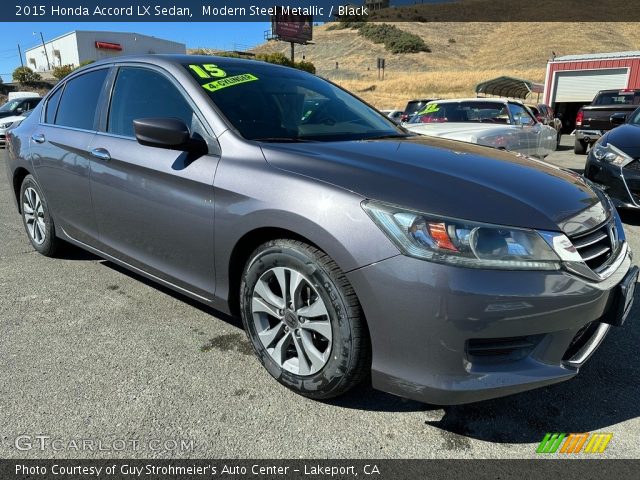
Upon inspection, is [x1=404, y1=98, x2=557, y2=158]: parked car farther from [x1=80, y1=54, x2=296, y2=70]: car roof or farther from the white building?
the white building

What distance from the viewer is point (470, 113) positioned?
8.82m

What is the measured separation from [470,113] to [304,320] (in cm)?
764

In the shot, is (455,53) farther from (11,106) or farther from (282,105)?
(282,105)

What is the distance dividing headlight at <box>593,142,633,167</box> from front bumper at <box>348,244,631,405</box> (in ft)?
13.1

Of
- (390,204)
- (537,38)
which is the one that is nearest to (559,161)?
(390,204)

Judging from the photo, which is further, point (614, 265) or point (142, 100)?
point (142, 100)

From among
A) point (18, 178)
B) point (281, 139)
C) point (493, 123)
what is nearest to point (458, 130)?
point (493, 123)

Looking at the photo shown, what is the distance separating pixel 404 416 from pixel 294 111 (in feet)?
5.93

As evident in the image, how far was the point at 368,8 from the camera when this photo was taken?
338ft

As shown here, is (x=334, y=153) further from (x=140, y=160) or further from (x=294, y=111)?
(x=140, y=160)

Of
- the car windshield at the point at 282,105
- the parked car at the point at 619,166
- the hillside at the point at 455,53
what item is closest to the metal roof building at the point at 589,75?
the hillside at the point at 455,53

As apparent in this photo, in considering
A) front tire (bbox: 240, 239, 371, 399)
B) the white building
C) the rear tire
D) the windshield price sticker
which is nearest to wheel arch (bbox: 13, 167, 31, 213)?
front tire (bbox: 240, 239, 371, 399)

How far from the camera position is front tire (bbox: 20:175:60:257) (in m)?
3.94

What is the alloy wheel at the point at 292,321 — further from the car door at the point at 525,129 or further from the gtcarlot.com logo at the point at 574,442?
the car door at the point at 525,129
